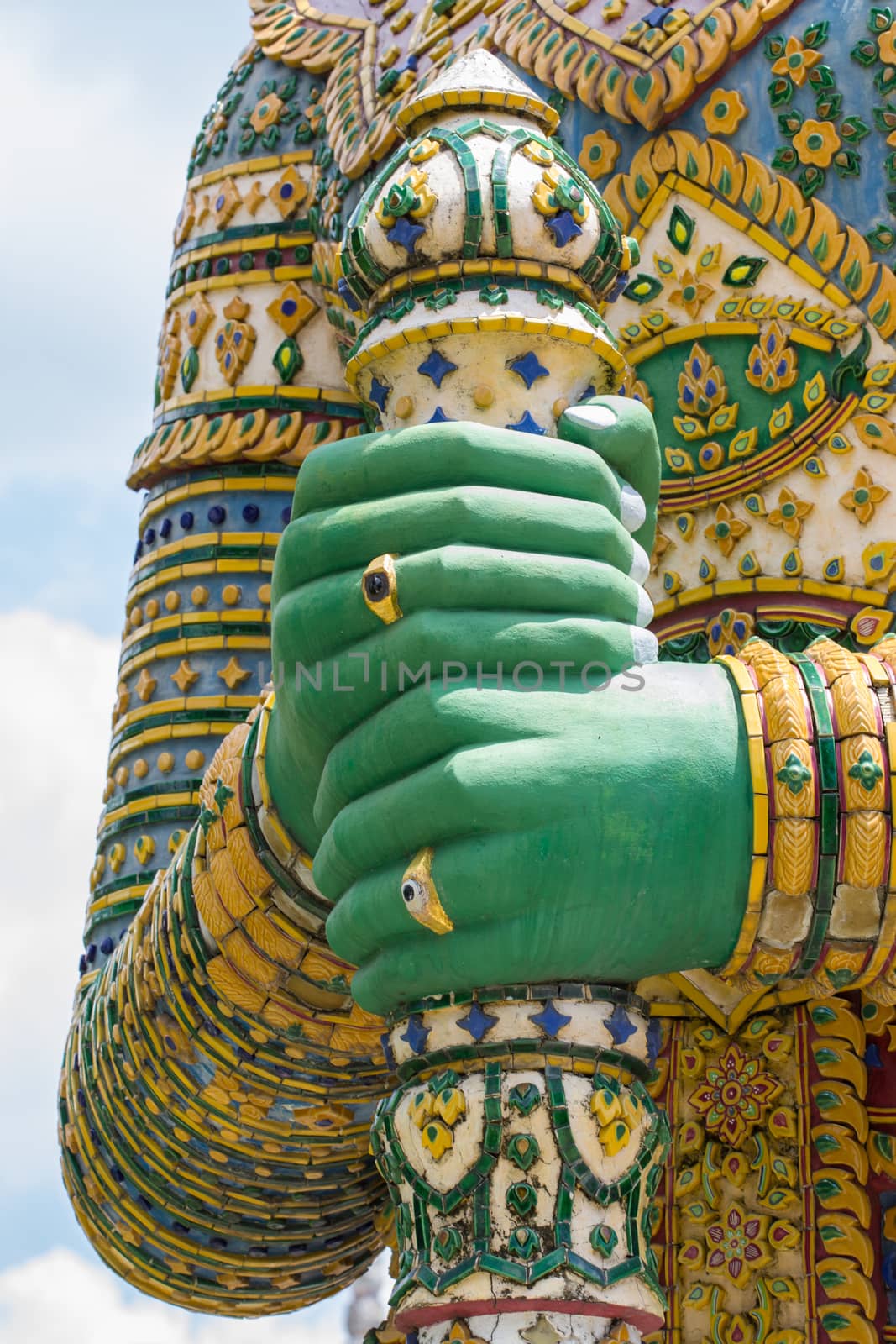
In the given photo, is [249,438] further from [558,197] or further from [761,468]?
[558,197]

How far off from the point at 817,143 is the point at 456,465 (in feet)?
3.62

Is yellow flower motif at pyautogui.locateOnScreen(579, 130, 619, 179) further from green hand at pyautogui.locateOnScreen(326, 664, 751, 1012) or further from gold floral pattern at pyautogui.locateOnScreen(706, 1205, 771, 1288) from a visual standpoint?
gold floral pattern at pyautogui.locateOnScreen(706, 1205, 771, 1288)

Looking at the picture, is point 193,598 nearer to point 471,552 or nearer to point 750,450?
point 750,450

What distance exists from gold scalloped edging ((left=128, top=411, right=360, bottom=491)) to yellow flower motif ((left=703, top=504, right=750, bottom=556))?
87 centimetres

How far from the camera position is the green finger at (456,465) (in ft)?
7.14

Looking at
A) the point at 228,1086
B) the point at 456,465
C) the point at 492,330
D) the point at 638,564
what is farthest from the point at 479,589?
the point at 228,1086

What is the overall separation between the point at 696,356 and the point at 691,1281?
4.46 feet

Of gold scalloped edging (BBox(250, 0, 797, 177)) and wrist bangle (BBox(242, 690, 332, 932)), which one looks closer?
wrist bangle (BBox(242, 690, 332, 932))

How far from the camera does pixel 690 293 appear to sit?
3.04m

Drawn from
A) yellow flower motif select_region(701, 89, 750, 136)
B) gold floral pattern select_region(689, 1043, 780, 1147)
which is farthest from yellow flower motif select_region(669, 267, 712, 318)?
gold floral pattern select_region(689, 1043, 780, 1147)

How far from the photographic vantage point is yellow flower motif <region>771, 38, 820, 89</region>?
2996 millimetres

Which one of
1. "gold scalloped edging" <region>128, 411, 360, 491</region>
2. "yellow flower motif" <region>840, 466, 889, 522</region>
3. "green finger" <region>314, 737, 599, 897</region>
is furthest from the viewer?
"gold scalloped edging" <region>128, 411, 360, 491</region>

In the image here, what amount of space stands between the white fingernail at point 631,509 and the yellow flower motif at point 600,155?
99 centimetres

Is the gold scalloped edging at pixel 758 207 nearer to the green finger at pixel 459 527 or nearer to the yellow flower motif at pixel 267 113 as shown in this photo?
the green finger at pixel 459 527
